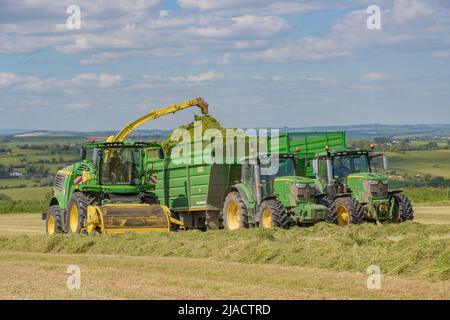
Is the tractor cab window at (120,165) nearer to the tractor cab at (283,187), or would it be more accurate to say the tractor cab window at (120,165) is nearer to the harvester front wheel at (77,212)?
the harvester front wheel at (77,212)

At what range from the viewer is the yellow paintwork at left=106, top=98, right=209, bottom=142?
24.7 metres

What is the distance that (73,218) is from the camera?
20.9m

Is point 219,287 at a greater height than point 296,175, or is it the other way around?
point 296,175

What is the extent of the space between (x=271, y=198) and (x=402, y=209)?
2846 millimetres

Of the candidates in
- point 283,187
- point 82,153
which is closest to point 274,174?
point 283,187

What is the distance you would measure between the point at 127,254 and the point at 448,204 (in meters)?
17.9

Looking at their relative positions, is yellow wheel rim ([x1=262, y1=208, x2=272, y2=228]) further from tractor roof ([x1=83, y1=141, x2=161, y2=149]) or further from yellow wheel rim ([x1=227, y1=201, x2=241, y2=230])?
tractor roof ([x1=83, y1=141, x2=161, y2=149])

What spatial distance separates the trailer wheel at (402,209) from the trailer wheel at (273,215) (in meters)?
2.46

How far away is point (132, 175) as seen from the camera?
2117cm

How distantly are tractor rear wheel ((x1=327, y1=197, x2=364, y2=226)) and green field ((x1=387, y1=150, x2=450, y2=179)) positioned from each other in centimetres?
A: 2953

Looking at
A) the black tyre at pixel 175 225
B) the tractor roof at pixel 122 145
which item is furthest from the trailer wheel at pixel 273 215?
the tractor roof at pixel 122 145
